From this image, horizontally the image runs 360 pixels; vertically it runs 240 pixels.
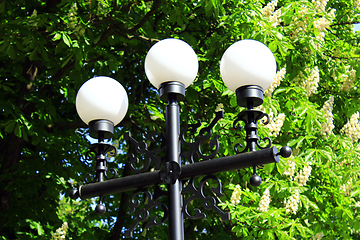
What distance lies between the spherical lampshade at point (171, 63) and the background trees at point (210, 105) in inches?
81.7

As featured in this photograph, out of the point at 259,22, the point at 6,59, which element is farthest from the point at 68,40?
the point at 259,22

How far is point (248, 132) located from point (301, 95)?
324 centimetres

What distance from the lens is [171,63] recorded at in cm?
241

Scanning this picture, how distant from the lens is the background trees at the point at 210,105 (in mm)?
4832

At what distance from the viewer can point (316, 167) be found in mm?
5605

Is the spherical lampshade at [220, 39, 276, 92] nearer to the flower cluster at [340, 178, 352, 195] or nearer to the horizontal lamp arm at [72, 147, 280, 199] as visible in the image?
the horizontal lamp arm at [72, 147, 280, 199]

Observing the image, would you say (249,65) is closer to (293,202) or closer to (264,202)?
(264,202)

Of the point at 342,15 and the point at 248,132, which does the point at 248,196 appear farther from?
the point at 342,15

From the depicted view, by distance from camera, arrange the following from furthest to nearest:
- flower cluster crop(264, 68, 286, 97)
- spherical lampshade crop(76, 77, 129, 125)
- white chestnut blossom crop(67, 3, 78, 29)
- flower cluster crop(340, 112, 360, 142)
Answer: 1. flower cluster crop(340, 112, 360, 142)
2. white chestnut blossom crop(67, 3, 78, 29)
3. flower cluster crop(264, 68, 286, 97)
4. spherical lampshade crop(76, 77, 129, 125)

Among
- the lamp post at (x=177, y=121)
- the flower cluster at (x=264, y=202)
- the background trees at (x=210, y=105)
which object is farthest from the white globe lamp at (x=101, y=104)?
the flower cluster at (x=264, y=202)

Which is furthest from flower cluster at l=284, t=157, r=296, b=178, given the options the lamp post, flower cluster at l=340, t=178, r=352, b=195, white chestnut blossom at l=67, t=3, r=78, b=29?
white chestnut blossom at l=67, t=3, r=78, b=29

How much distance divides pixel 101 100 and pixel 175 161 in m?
0.63

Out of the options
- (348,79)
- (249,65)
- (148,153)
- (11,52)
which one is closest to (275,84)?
(348,79)

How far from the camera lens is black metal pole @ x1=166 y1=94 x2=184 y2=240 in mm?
2225
